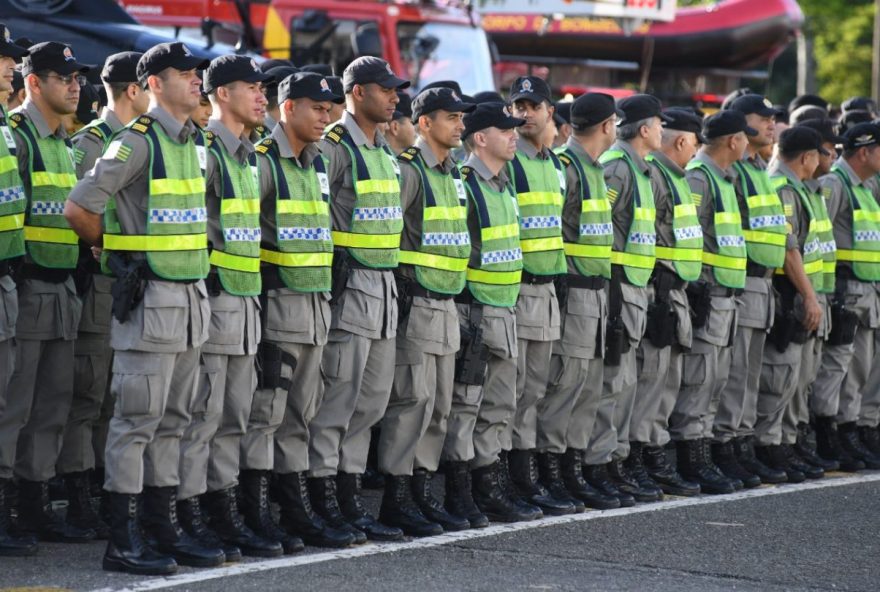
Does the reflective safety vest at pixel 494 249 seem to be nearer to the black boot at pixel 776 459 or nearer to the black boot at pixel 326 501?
the black boot at pixel 326 501

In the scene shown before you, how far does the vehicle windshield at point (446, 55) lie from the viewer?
54.5 feet

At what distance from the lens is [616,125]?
966 centimetres

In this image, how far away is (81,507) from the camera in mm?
7898

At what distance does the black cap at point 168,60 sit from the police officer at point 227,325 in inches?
14.2

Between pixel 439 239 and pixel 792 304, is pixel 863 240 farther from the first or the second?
pixel 439 239

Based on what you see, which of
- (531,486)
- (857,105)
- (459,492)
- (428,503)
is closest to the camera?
(428,503)

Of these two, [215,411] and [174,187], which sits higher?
[174,187]

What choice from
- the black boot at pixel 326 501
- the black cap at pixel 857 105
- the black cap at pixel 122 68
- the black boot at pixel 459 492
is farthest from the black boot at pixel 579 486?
the black cap at pixel 857 105

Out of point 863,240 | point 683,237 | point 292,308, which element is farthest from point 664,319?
point 292,308

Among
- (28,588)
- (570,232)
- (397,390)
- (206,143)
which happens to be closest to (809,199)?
(570,232)

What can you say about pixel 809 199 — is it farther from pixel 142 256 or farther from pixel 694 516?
pixel 142 256

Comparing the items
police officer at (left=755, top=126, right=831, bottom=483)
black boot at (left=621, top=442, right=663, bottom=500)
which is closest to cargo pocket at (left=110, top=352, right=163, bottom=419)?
black boot at (left=621, top=442, right=663, bottom=500)

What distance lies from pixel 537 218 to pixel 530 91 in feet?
2.43

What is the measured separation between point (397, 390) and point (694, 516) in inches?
69.4
